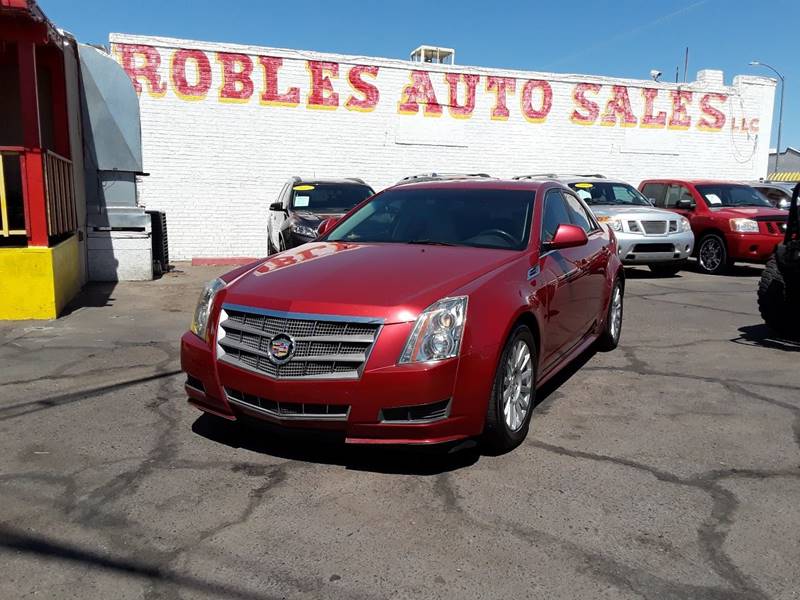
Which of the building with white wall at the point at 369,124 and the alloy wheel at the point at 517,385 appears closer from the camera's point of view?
the alloy wheel at the point at 517,385

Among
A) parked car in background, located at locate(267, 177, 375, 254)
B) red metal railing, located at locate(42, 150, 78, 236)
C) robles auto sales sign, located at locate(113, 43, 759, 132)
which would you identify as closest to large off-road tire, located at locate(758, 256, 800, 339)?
parked car in background, located at locate(267, 177, 375, 254)

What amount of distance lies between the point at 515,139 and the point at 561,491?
1491 centimetres

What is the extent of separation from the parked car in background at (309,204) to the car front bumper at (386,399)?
7521 mm

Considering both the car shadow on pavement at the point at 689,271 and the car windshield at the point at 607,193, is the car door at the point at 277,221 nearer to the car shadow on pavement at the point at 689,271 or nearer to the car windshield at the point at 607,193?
the car windshield at the point at 607,193

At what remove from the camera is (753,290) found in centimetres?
1085

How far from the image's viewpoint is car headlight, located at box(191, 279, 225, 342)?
158 inches

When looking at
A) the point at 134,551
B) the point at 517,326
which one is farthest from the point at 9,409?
the point at 517,326

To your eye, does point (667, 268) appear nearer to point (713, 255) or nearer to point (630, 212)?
point (713, 255)

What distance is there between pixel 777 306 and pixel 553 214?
131 inches

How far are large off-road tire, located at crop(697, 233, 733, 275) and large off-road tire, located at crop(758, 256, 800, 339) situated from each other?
561 centimetres

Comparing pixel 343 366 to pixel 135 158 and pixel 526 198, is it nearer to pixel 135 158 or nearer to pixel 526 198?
pixel 526 198

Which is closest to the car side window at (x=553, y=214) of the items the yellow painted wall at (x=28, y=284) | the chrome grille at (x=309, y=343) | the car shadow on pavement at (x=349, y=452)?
the car shadow on pavement at (x=349, y=452)

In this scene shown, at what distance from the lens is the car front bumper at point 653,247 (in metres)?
11.7

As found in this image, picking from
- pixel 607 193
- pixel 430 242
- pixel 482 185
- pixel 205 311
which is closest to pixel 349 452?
pixel 205 311
